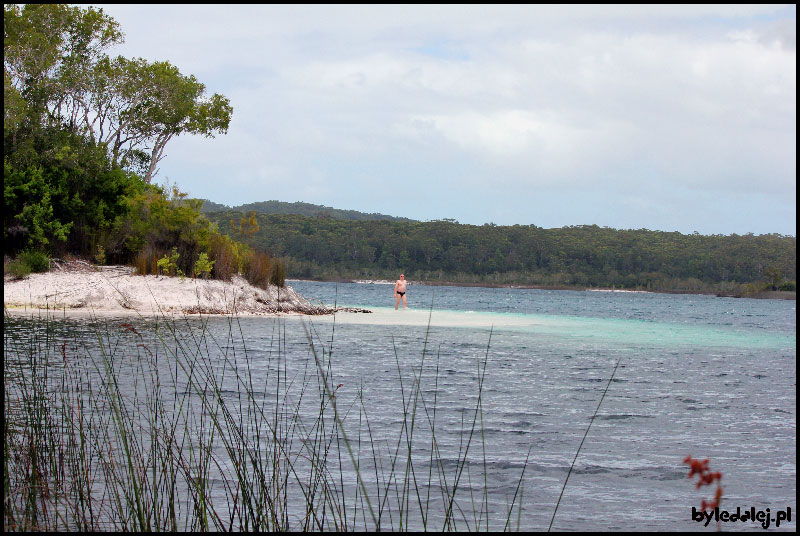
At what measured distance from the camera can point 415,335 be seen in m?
18.9

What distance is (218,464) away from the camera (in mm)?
5199

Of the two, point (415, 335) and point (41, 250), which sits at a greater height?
point (41, 250)

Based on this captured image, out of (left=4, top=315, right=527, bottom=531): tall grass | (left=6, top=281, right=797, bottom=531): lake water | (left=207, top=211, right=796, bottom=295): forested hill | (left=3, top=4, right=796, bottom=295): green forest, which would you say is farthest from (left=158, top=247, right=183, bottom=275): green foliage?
(left=207, top=211, right=796, bottom=295): forested hill

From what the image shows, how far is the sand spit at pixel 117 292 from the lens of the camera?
19984 mm

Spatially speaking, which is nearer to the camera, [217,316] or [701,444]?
[701,444]

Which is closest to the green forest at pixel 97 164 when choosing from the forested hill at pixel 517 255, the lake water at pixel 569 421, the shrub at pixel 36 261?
the shrub at pixel 36 261

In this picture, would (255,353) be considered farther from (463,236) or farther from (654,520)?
(463,236)

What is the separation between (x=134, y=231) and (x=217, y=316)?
16.2 feet

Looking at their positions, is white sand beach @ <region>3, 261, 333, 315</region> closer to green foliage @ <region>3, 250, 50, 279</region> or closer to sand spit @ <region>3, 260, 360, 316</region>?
sand spit @ <region>3, 260, 360, 316</region>

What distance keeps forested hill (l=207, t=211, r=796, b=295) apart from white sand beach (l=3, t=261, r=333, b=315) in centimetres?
5921

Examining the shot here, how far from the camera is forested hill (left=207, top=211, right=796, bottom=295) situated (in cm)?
8969

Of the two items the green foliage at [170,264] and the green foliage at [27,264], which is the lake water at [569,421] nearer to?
the green foliage at [170,264]

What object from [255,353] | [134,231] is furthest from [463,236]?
[255,353]

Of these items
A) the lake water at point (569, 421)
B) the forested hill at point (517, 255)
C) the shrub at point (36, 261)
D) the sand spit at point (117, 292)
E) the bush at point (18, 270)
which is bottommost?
the lake water at point (569, 421)
